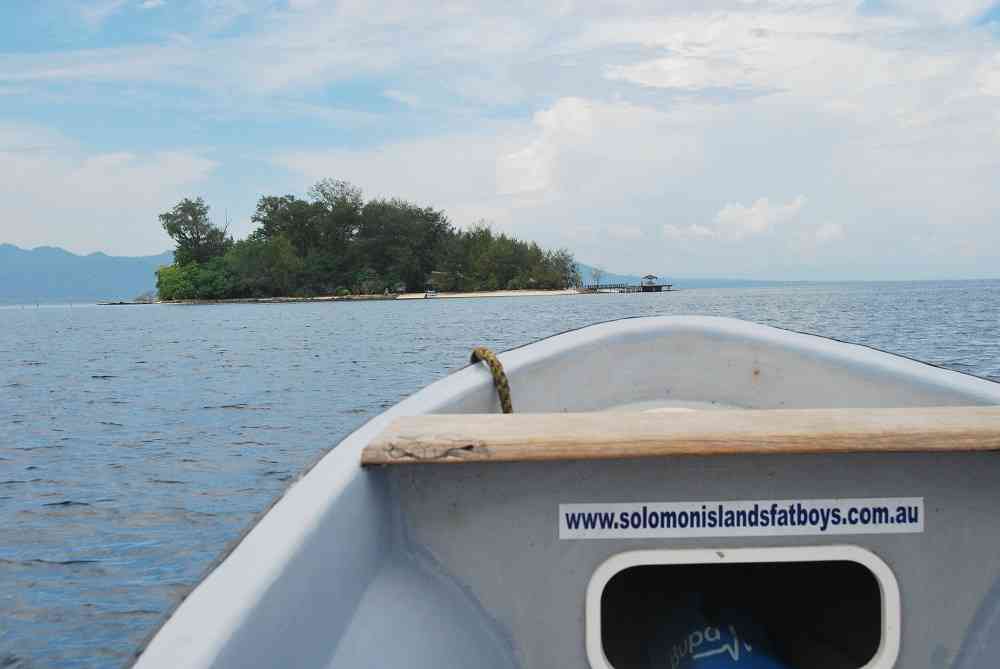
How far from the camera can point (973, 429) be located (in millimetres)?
1394

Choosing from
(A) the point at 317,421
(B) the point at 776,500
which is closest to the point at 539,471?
(B) the point at 776,500

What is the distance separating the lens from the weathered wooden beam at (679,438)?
136 centimetres

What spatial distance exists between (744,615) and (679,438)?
1031 mm

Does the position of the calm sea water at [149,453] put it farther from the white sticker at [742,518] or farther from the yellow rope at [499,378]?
the yellow rope at [499,378]

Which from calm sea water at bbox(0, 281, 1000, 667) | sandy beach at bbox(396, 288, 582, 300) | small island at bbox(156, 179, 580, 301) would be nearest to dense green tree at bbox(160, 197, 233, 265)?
small island at bbox(156, 179, 580, 301)

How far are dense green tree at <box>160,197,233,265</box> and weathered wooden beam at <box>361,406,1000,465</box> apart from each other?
87112 millimetres

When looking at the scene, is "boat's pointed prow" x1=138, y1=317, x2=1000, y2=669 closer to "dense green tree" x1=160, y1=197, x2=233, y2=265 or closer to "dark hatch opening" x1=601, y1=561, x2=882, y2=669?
"dark hatch opening" x1=601, y1=561, x2=882, y2=669

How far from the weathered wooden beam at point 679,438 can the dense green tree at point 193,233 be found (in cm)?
8711

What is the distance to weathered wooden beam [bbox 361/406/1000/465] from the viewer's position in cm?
136

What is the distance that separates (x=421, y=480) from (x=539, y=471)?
225 millimetres

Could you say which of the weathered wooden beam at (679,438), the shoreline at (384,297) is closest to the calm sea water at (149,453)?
the weathered wooden beam at (679,438)

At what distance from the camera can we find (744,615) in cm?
216

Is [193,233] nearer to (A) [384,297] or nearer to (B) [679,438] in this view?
(A) [384,297]

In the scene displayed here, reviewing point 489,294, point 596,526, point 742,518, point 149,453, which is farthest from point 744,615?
point 489,294
